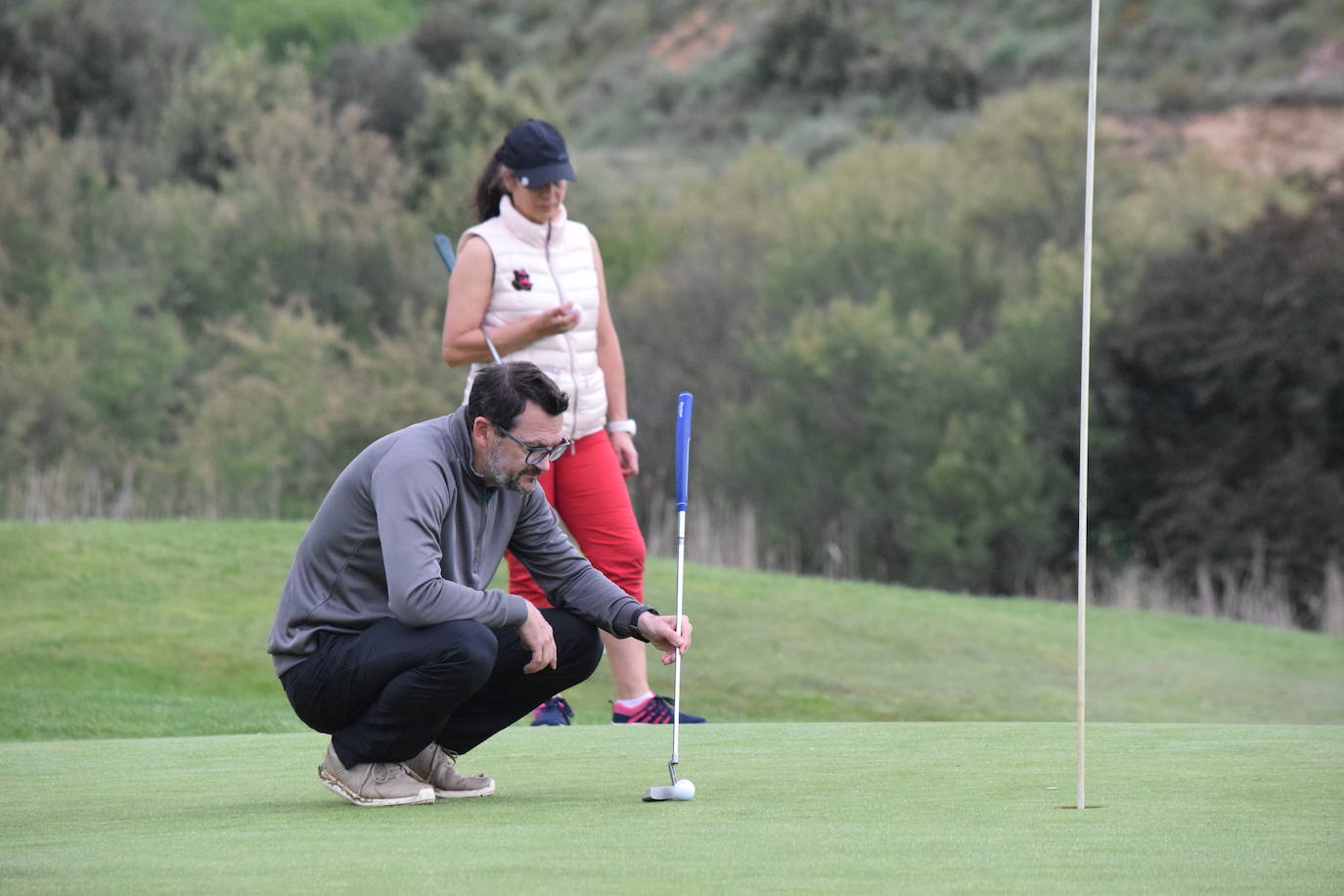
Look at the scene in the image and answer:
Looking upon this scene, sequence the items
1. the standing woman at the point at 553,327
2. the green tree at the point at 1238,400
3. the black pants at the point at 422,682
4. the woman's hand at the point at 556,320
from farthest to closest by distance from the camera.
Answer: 1. the green tree at the point at 1238,400
2. the standing woman at the point at 553,327
3. the woman's hand at the point at 556,320
4. the black pants at the point at 422,682

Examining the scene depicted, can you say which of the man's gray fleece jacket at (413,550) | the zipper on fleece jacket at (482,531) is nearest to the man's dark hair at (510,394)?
the man's gray fleece jacket at (413,550)

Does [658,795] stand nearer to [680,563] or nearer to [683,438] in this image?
[680,563]

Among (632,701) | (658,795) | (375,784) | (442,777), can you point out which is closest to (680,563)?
(658,795)

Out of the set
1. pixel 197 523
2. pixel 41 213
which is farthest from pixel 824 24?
pixel 197 523

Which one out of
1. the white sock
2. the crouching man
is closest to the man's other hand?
the crouching man

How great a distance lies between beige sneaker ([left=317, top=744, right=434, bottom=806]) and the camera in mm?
5488

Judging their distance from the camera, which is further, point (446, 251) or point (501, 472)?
point (446, 251)

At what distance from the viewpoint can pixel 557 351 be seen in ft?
26.1

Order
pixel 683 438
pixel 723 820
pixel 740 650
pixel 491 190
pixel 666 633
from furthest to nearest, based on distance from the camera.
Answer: pixel 740 650, pixel 491 190, pixel 683 438, pixel 666 633, pixel 723 820

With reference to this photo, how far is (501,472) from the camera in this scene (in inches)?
211

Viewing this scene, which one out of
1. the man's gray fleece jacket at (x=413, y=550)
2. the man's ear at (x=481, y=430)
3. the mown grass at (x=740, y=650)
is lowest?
the mown grass at (x=740, y=650)

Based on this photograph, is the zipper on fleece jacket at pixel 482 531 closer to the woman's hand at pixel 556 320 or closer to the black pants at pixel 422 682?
the black pants at pixel 422 682

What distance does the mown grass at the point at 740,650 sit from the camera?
44.3ft

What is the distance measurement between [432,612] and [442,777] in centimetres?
68
